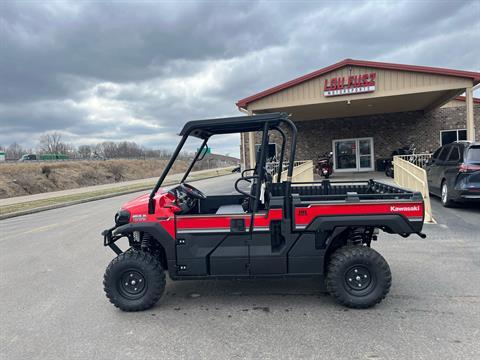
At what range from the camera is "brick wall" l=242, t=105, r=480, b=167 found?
61.7 feet

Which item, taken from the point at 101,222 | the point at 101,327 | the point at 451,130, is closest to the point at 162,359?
the point at 101,327

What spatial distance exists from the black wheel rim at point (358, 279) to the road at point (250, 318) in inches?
8.7

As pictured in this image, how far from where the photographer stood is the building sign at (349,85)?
13.7 m

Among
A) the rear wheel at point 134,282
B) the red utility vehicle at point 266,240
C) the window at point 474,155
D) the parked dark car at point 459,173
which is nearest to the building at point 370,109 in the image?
the parked dark car at point 459,173

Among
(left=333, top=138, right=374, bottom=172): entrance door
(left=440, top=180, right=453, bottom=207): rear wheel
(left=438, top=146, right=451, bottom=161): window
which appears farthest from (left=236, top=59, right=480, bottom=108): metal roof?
(left=333, top=138, right=374, bottom=172): entrance door

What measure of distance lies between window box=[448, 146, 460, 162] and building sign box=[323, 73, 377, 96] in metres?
5.63

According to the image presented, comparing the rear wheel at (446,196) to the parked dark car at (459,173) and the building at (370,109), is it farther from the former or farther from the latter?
the building at (370,109)

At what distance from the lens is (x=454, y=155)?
862cm

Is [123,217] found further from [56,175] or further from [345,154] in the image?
[56,175]

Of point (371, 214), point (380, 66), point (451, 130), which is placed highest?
point (380, 66)

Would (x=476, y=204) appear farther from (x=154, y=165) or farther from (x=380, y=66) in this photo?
(x=154, y=165)

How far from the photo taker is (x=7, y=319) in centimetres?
373

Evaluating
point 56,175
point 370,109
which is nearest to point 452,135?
point 370,109

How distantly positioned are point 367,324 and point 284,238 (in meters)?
1.11
